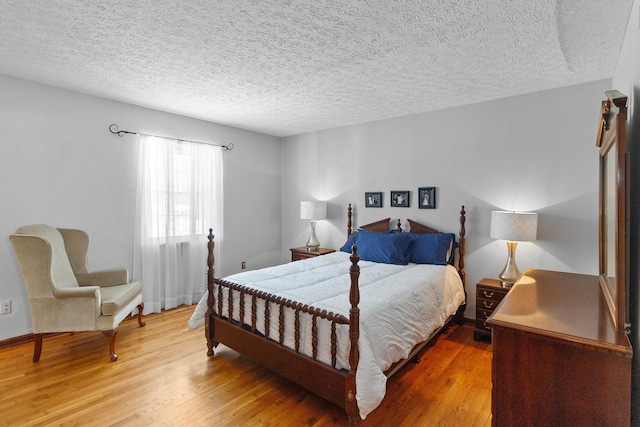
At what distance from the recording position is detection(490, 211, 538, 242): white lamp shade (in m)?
2.82

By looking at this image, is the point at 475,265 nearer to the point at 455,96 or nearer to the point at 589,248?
the point at 589,248

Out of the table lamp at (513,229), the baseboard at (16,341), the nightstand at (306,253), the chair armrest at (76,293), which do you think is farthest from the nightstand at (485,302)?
the baseboard at (16,341)

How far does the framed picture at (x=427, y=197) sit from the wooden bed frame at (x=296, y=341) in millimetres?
1763

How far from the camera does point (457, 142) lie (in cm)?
359

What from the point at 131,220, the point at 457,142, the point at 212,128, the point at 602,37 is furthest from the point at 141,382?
the point at 602,37

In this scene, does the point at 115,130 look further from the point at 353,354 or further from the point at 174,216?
the point at 353,354

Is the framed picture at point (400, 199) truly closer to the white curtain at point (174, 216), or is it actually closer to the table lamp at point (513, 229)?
the table lamp at point (513, 229)

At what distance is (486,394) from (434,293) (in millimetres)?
816

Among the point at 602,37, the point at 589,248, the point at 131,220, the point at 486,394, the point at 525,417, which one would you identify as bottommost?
the point at 486,394

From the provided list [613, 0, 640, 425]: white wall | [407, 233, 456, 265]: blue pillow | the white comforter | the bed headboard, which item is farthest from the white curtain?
[613, 0, 640, 425]: white wall

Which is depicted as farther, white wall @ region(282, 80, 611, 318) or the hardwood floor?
white wall @ region(282, 80, 611, 318)

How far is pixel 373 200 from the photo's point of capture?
14.0 ft

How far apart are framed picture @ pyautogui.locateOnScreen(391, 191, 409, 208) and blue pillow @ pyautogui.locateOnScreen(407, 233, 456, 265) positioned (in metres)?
0.54

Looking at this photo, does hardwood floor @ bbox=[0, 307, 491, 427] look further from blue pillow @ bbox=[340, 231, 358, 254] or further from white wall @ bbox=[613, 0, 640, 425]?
blue pillow @ bbox=[340, 231, 358, 254]
